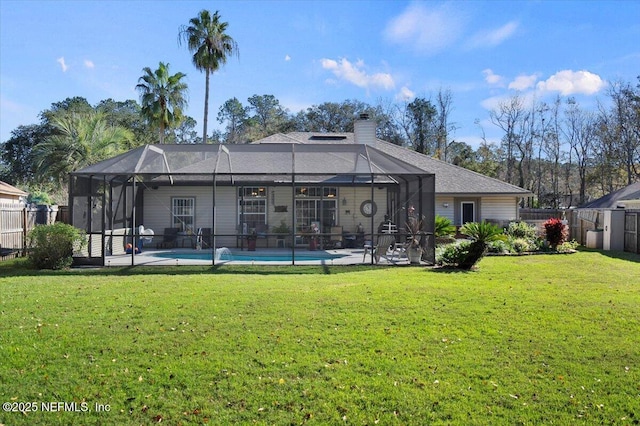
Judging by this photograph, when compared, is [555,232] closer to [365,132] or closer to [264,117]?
[365,132]

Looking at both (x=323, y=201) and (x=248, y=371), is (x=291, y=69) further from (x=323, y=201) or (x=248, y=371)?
(x=248, y=371)

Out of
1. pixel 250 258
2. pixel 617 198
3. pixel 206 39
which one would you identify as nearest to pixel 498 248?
pixel 250 258

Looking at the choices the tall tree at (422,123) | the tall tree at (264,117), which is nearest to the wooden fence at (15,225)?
the tall tree at (264,117)

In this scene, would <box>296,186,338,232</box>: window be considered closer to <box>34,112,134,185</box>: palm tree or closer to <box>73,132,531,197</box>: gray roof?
<box>73,132,531,197</box>: gray roof

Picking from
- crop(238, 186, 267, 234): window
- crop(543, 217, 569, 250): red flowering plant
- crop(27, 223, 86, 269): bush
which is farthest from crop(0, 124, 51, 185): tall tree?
crop(543, 217, 569, 250): red flowering plant

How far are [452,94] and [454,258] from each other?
32121 millimetres

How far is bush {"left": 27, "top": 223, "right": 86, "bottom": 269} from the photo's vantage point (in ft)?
33.0

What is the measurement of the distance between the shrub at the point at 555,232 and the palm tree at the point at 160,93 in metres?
17.5

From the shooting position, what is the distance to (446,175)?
778 inches

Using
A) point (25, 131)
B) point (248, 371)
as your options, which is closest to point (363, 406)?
point (248, 371)

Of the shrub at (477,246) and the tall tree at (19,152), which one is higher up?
the tall tree at (19,152)

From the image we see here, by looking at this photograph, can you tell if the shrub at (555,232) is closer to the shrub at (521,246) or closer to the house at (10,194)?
the shrub at (521,246)

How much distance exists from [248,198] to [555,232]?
999 cm

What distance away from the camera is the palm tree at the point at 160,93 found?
2231 centimetres
